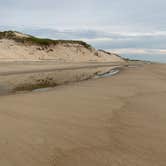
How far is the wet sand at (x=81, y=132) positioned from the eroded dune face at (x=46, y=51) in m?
44.4

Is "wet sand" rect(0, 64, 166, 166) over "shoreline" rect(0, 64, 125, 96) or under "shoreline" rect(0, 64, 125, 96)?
over

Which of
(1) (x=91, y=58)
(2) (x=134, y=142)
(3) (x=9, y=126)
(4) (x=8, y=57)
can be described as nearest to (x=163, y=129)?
(2) (x=134, y=142)

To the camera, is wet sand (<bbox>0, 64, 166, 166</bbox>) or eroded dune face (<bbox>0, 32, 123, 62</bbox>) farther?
eroded dune face (<bbox>0, 32, 123, 62</bbox>)

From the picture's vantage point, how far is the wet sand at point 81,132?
16.6ft

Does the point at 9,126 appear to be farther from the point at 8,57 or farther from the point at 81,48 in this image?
the point at 81,48

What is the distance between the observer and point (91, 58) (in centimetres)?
6794

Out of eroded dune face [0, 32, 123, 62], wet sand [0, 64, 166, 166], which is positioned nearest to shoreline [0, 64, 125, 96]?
wet sand [0, 64, 166, 166]

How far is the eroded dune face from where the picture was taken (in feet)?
186

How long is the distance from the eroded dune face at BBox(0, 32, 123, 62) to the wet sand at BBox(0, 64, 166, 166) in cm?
4441

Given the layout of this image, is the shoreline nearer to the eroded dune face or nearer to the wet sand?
the wet sand

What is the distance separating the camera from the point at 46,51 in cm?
6262

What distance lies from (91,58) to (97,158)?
207ft

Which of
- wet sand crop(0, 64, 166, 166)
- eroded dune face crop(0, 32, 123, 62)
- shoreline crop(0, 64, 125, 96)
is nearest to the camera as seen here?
wet sand crop(0, 64, 166, 166)

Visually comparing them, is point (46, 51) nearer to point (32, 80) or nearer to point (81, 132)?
point (32, 80)
